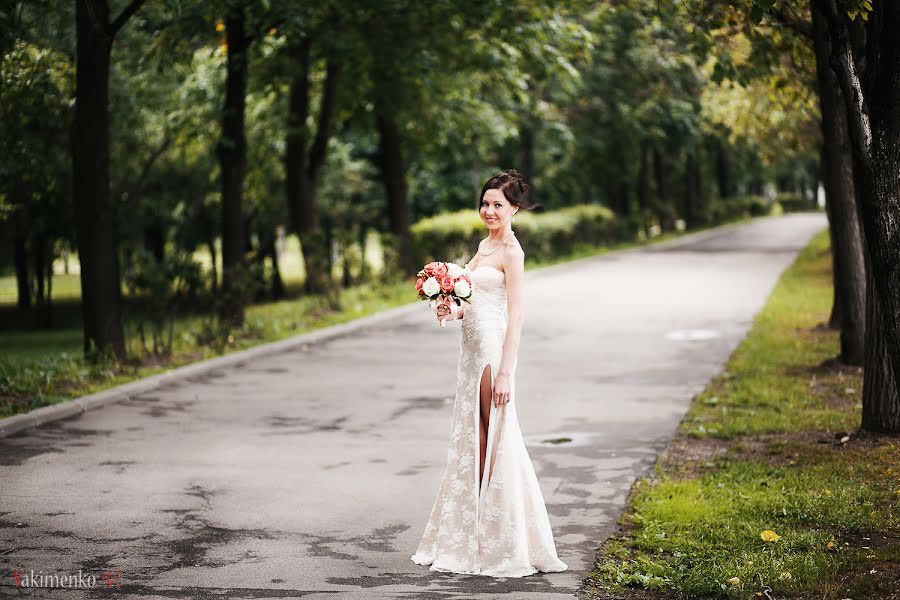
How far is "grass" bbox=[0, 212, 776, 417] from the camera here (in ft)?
40.1

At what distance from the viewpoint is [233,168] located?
18.3 metres

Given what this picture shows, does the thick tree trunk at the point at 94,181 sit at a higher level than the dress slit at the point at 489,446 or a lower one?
higher

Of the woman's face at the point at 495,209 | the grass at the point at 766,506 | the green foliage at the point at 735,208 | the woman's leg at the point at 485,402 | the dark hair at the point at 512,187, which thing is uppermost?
the green foliage at the point at 735,208

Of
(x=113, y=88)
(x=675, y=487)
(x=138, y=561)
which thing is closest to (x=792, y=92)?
(x=675, y=487)

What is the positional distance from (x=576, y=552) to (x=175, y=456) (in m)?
4.21

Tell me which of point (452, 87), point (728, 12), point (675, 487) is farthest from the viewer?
point (452, 87)

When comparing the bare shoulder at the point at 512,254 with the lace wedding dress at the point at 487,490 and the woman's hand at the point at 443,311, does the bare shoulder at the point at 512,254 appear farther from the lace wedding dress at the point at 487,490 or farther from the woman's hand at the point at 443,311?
the woman's hand at the point at 443,311

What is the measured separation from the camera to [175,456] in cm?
957

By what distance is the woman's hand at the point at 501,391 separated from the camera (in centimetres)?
634

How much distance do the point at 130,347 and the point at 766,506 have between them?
9952mm

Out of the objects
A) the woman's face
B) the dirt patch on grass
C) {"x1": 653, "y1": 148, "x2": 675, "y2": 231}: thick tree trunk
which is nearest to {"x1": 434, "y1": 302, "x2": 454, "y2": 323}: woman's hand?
the woman's face

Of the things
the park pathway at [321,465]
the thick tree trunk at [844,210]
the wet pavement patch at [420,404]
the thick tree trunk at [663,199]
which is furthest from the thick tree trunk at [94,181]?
the thick tree trunk at [663,199]

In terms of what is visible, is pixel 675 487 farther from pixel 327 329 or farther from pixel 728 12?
pixel 327 329

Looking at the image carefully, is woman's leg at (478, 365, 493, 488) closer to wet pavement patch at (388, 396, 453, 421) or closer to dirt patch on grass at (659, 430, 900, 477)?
dirt patch on grass at (659, 430, 900, 477)
